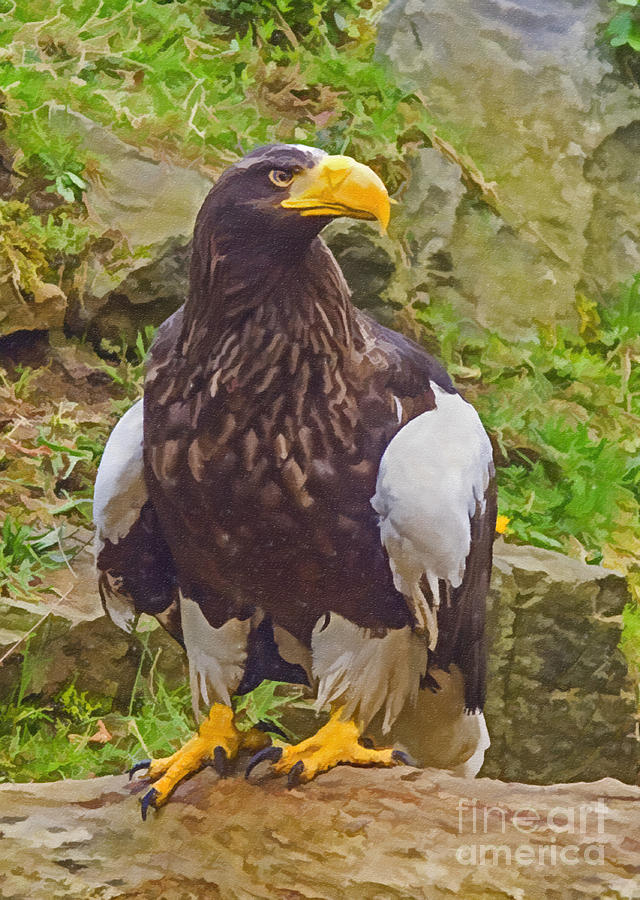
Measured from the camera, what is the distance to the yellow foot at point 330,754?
5.60ft

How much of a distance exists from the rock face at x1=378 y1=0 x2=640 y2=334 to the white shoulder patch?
0.97m

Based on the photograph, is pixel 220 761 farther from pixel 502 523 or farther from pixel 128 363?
pixel 128 363

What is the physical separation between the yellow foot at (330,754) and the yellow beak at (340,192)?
86 cm

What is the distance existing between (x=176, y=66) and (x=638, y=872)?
1944 millimetres

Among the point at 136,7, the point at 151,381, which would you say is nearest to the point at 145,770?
the point at 151,381

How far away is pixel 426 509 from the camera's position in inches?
61.2

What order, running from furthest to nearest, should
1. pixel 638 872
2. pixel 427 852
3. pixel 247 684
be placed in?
pixel 247 684 → pixel 427 852 → pixel 638 872

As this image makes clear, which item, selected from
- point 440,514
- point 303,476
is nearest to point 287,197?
point 303,476

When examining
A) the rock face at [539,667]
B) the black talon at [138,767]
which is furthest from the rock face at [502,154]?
the black talon at [138,767]

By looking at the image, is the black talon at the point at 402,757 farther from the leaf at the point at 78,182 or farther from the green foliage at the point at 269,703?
the leaf at the point at 78,182

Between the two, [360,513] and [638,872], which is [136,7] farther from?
[638,872]

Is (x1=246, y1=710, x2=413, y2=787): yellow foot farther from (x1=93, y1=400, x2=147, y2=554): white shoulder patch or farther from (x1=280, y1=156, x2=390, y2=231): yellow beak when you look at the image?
(x1=280, y1=156, x2=390, y2=231): yellow beak

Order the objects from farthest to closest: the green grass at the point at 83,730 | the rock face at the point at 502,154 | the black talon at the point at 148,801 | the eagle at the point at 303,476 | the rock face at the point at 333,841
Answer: the rock face at the point at 502,154
the green grass at the point at 83,730
the black talon at the point at 148,801
the eagle at the point at 303,476
the rock face at the point at 333,841

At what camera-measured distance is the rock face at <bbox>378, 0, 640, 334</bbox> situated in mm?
2434
